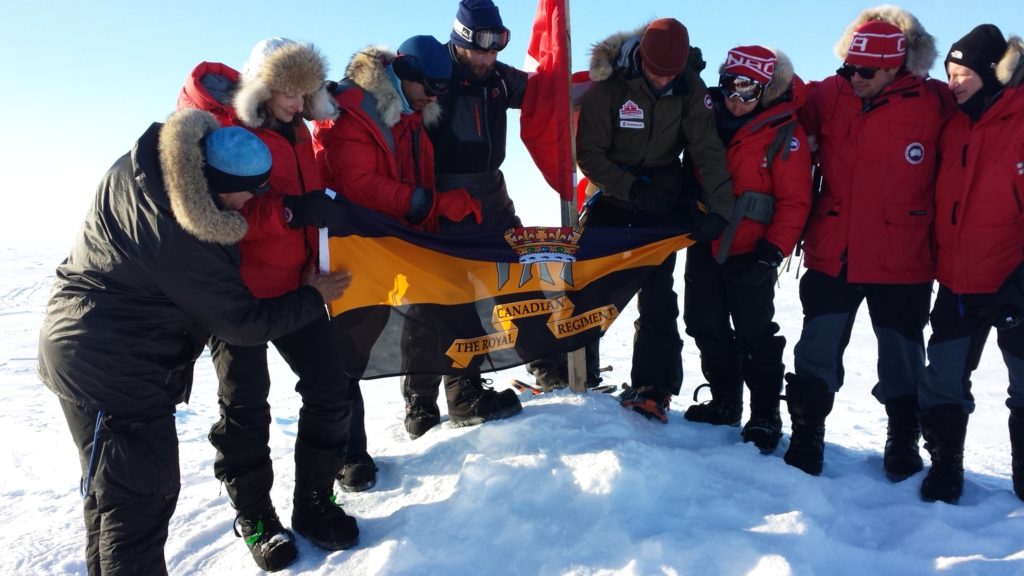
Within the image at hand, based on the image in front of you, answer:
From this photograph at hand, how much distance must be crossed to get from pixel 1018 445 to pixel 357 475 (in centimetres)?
393

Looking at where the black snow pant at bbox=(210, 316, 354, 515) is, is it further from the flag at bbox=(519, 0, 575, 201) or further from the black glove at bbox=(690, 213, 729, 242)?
the black glove at bbox=(690, 213, 729, 242)

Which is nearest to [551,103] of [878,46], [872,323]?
[878,46]

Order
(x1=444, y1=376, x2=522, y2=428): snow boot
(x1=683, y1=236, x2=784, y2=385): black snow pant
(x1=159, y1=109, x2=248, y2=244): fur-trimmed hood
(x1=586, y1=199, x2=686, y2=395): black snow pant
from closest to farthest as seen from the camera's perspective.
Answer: (x1=159, y1=109, x2=248, y2=244): fur-trimmed hood
(x1=683, y1=236, x2=784, y2=385): black snow pant
(x1=444, y1=376, x2=522, y2=428): snow boot
(x1=586, y1=199, x2=686, y2=395): black snow pant

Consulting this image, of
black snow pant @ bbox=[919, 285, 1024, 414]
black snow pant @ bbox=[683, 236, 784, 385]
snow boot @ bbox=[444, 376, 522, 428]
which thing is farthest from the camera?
snow boot @ bbox=[444, 376, 522, 428]

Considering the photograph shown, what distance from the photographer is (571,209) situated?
16.4ft

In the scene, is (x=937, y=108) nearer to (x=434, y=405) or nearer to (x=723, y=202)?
(x=723, y=202)

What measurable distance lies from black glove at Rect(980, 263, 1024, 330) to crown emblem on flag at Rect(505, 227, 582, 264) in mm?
2442

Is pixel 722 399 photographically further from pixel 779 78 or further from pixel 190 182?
pixel 190 182

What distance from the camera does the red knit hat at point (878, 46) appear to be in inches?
157

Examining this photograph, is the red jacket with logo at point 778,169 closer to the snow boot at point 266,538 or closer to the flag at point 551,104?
the flag at point 551,104

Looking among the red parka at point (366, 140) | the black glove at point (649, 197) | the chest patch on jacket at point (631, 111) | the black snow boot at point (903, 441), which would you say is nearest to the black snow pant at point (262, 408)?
the red parka at point (366, 140)

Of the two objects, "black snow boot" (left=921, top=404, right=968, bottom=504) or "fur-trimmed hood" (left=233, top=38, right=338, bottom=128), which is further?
"black snow boot" (left=921, top=404, right=968, bottom=504)

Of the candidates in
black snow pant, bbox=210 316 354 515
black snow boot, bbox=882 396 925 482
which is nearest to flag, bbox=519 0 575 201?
black snow pant, bbox=210 316 354 515

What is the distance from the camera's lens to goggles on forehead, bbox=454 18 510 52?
4.26 m
